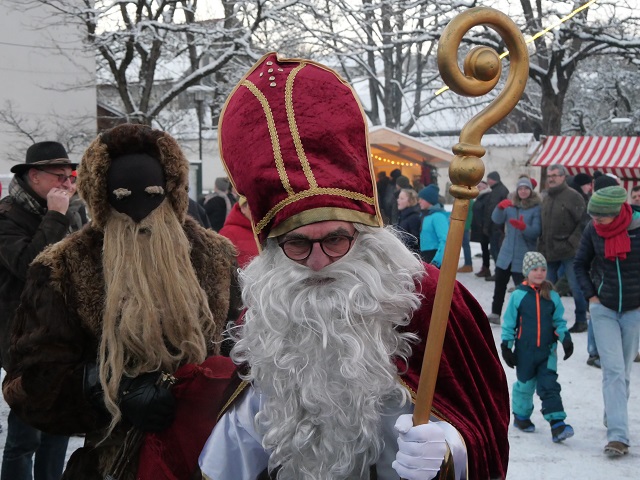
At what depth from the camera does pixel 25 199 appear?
4211mm

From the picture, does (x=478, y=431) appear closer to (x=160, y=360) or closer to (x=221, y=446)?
(x=221, y=446)

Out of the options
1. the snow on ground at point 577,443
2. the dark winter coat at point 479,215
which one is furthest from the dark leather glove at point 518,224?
the dark winter coat at point 479,215

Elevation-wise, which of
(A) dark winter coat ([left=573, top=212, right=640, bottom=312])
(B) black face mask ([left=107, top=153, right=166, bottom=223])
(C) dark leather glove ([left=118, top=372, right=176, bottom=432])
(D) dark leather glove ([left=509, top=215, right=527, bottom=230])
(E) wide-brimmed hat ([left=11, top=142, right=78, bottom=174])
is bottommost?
(D) dark leather glove ([left=509, top=215, right=527, bottom=230])

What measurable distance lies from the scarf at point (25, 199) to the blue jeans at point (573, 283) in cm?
616

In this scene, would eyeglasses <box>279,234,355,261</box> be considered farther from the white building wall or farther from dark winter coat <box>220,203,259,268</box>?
the white building wall

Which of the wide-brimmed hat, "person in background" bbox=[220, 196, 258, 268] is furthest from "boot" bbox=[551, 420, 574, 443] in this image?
the wide-brimmed hat

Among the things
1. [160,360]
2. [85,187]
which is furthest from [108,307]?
[85,187]

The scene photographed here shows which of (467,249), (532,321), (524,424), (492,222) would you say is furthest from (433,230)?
(467,249)

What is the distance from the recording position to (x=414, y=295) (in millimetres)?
2143

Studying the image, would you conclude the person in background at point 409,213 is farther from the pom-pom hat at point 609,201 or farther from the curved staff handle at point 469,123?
the curved staff handle at point 469,123

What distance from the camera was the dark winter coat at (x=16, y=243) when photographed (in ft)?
13.0

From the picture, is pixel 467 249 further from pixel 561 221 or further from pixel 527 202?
pixel 561 221

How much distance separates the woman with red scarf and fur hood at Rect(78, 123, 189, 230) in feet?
12.6

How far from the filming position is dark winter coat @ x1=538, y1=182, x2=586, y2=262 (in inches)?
380
